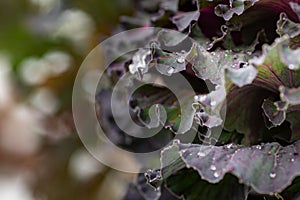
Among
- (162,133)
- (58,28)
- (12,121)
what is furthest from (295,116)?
(12,121)

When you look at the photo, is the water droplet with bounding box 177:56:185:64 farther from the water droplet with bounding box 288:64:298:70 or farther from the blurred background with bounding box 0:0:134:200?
the blurred background with bounding box 0:0:134:200

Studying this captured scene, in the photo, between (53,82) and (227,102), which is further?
(53,82)

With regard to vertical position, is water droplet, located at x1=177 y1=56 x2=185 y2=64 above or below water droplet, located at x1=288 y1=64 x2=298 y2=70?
above

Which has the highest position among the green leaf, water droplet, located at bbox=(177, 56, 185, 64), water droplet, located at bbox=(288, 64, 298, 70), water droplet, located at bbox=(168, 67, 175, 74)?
water droplet, located at bbox=(177, 56, 185, 64)

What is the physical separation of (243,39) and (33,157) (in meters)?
0.67

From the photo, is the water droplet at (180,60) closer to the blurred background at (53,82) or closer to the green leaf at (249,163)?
the green leaf at (249,163)

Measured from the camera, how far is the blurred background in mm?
996

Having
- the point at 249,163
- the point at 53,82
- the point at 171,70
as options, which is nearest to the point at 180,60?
the point at 171,70

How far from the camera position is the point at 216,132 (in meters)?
0.48

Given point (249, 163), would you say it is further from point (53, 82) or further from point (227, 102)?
point (53, 82)

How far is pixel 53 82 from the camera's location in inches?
41.5

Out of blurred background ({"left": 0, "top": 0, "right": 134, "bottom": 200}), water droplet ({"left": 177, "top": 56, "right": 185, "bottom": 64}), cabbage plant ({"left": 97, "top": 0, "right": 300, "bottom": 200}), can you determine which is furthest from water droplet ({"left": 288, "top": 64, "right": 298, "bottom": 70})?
blurred background ({"left": 0, "top": 0, "right": 134, "bottom": 200})

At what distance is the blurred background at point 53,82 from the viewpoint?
996 millimetres

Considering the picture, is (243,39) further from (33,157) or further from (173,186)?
(33,157)
